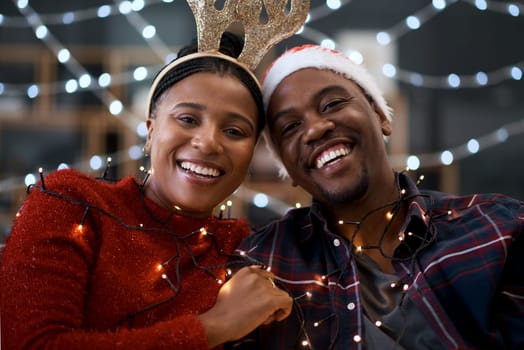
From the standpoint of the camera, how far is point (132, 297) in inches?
40.1

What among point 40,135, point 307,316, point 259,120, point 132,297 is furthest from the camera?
point 40,135

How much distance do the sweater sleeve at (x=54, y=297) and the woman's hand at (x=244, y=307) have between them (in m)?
0.03

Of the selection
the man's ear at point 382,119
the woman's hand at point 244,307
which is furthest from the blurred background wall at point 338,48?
→ the woman's hand at point 244,307

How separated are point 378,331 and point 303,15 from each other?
758mm

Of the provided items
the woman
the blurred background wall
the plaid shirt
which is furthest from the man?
the blurred background wall

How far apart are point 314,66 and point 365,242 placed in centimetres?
44

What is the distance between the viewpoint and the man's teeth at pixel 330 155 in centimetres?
123

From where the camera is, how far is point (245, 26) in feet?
4.34

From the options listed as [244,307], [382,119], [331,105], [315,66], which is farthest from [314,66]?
[244,307]

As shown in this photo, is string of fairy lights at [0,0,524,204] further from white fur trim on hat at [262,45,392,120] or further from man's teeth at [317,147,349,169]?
man's teeth at [317,147,349,169]

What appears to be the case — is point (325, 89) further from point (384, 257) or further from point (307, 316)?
point (307, 316)

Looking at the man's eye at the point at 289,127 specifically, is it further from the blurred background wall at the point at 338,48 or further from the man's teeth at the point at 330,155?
the blurred background wall at the point at 338,48

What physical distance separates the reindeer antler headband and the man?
0.08 m

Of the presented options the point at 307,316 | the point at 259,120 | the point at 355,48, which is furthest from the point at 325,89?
the point at 355,48
